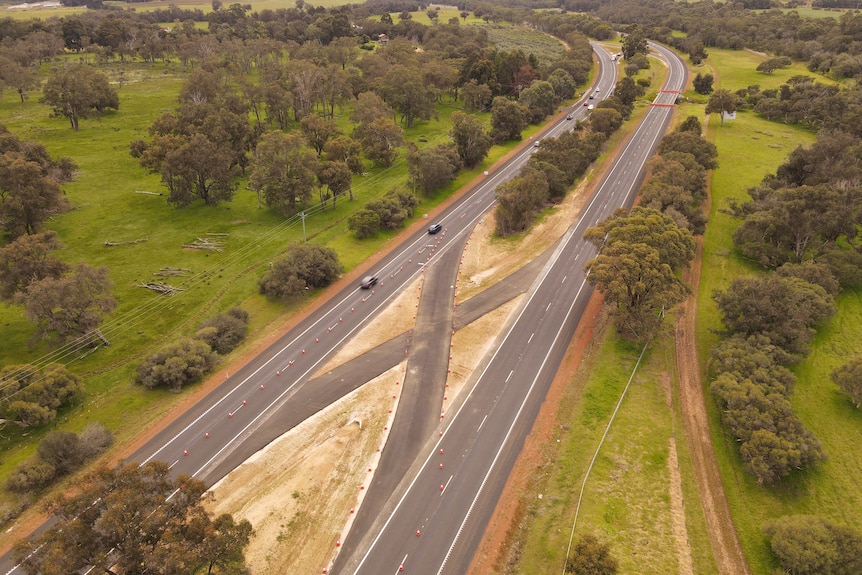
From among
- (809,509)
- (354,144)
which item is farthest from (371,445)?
(354,144)

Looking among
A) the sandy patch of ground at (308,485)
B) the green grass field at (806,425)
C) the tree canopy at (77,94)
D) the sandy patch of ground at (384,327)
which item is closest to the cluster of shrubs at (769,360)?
the green grass field at (806,425)

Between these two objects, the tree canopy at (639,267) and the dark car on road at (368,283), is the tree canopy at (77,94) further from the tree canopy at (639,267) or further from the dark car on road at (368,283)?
the tree canopy at (639,267)

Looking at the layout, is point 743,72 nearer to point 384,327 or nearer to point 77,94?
point 384,327

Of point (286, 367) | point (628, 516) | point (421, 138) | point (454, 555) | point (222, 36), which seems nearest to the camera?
point (454, 555)

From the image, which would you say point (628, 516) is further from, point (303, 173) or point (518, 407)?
point (303, 173)

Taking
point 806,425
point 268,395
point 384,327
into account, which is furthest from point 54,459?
point 806,425
